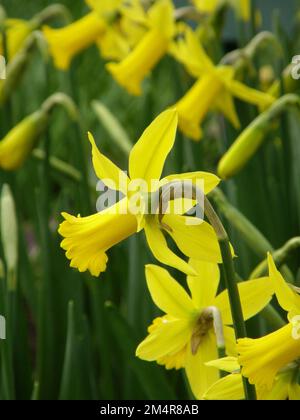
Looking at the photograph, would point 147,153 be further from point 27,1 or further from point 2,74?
point 27,1

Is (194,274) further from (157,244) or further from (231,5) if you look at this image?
(231,5)

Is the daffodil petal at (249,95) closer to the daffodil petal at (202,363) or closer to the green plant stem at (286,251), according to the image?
the green plant stem at (286,251)

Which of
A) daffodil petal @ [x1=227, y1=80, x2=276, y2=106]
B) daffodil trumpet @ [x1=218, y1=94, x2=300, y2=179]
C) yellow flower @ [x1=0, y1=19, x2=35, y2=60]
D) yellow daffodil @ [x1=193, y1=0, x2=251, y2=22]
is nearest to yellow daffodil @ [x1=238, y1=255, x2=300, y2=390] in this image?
daffodil trumpet @ [x1=218, y1=94, x2=300, y2=179]

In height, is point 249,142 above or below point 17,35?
below

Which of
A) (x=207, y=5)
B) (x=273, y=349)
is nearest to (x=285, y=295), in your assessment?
(x=273, y=349)

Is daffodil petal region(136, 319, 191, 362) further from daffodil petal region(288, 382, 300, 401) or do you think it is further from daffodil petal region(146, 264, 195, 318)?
daffodil petal region(288, 382, 300, 401)

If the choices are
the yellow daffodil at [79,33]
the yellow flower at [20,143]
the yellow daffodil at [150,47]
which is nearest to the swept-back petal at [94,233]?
the yellow flower at [20,143]

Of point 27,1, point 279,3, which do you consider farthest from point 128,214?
point 279,3
